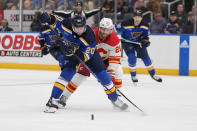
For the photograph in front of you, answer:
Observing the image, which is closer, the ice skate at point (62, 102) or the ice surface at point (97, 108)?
the ice surface at point (97, 108)

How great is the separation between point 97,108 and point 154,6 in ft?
16.2

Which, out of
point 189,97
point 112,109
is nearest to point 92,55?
point 112,109

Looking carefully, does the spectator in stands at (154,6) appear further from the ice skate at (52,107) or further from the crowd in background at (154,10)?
the ice skate at (52,107)

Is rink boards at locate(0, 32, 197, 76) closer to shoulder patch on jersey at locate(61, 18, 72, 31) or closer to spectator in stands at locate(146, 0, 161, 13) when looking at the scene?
spectator in stands at locate(146, 0, 161, 13)

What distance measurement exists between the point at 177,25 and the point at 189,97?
11.7ft

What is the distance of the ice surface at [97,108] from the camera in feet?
14.6

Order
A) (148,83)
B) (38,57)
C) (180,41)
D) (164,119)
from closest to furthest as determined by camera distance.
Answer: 1. (164,119)
2. (148,83)
3. (180,41)
4. (38,57)

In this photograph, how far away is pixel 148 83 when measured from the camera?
869 cm

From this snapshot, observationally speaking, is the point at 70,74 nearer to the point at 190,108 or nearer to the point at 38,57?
the point at 190,108

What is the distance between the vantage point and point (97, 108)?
220 inches

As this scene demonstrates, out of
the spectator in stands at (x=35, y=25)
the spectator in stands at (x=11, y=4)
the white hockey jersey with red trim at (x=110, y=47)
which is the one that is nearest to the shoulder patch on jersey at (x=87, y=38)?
the white hockey jersey with red trim at (x=110, y=47)

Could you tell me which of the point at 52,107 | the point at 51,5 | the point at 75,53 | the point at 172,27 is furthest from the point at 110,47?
the point at 51,5

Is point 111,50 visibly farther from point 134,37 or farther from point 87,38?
point 134,37

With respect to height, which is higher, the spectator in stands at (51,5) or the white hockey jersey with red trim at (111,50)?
the spectator in stands at (51,5)
